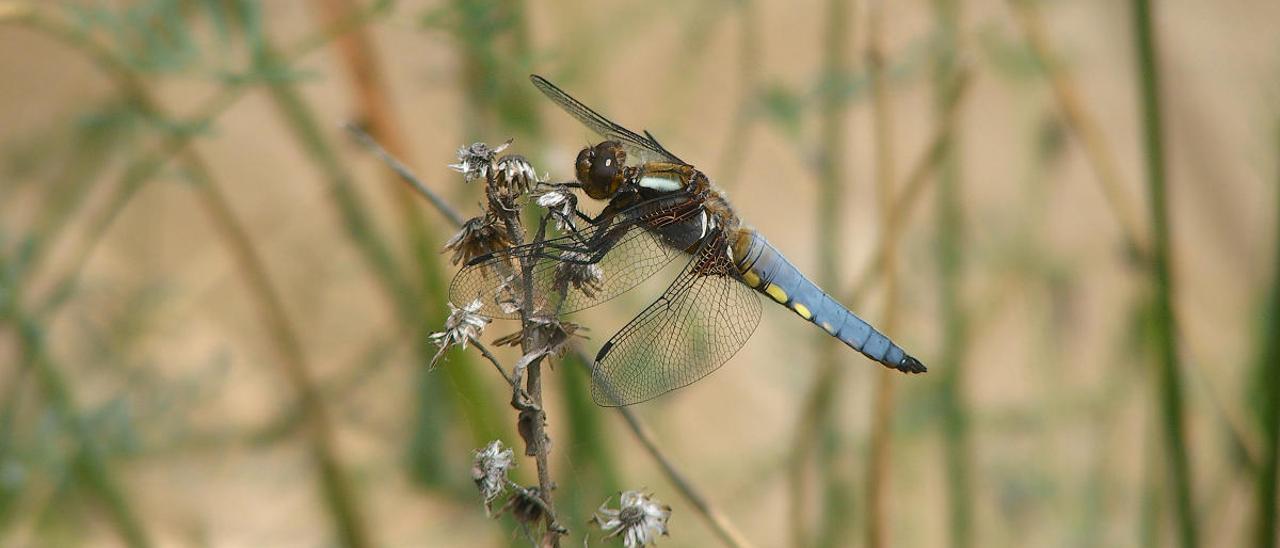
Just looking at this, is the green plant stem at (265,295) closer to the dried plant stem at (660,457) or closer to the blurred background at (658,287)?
the blurred background at (658,287)

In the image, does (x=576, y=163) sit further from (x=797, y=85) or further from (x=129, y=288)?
(x=797, y=85)

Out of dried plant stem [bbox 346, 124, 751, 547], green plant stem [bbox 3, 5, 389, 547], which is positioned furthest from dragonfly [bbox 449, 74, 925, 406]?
green plant stem [bbox 3, 5, 389, 547]

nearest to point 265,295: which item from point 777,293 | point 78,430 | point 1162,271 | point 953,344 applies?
point 78,430

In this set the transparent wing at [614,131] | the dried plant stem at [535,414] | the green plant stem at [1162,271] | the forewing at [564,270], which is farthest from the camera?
the transparent wing at [614,131]

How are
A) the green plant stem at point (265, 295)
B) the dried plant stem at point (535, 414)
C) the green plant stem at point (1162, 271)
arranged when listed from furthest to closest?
the green plant stem at point (265, 295), the green plant stem at point (1162, 271), the dried plant stem at point (535, 414)

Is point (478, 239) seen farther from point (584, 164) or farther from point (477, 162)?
point (584, 164)

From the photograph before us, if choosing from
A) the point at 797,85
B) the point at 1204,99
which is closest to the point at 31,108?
the point at 797,85

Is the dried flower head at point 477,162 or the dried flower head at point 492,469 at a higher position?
the dried flower head at point 477,162

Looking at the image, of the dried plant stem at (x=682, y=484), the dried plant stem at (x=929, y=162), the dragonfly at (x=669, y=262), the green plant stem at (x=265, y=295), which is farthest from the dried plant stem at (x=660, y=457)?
the green plant stem at (x=265, y=295)
